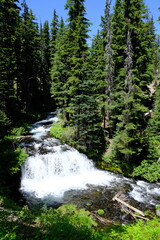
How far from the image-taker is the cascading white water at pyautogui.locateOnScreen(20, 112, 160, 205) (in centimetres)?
1227

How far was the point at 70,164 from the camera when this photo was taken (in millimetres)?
15445

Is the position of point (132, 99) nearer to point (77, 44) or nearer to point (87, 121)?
point (87, 121)

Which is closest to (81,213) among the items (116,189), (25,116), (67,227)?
(67,227)

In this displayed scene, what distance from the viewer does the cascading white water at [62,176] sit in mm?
12266

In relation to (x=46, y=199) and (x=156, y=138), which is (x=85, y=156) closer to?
(x=46, y=199)

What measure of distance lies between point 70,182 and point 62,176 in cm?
111

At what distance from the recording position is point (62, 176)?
47.8 feet

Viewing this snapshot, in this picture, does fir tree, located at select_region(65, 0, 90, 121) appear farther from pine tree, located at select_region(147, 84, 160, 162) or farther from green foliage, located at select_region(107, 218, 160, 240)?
green foliage, located at select_region(107, 218, 160, 240)

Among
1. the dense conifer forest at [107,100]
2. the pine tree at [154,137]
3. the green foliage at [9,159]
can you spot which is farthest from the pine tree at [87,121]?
the green foliage at [9,159]

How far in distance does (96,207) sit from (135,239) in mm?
4254

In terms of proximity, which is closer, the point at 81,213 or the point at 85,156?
the point at 81,213

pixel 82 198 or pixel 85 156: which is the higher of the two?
pixel 85 156

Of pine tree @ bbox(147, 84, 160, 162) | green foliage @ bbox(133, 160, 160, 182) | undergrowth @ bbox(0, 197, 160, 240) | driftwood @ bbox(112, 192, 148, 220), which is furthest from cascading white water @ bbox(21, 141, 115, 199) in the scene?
undergrowth @ bbox(0, 197, 160, 240)

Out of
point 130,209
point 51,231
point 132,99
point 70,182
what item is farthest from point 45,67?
point 51,231
